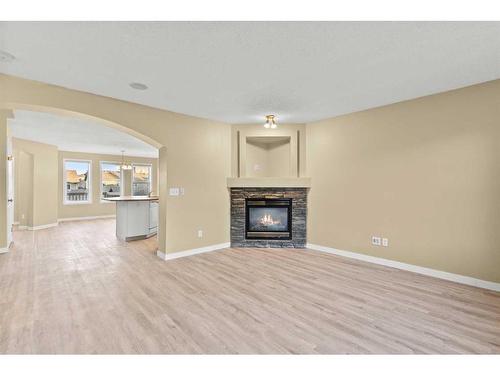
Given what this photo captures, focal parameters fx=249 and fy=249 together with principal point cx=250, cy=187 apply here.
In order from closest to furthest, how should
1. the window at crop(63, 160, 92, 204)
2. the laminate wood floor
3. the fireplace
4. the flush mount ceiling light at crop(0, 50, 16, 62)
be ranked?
the laminate wood floor, the flush mount ceiling light at crop(0, 50, 16, 62), the fireplace, the window at crop(63, 160, 92, 204)

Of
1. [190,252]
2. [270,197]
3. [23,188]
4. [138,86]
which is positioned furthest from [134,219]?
[23,188]

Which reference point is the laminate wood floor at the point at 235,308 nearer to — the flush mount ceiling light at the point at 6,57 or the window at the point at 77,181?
the flush mount ceiling light at the point at 6,57

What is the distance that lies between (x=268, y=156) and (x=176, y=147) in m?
2.27

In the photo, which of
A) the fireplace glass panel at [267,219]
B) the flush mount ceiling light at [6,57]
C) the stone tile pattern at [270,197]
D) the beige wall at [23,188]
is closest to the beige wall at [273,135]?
the stone tile pattern at [270,197]

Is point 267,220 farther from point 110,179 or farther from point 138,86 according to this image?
point 110,179

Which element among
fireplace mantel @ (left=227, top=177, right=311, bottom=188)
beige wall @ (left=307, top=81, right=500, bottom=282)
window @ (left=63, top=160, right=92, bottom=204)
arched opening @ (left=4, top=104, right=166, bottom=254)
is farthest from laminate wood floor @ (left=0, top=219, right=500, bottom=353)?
window @ (left=63, top=160, right=92, bottom=204)

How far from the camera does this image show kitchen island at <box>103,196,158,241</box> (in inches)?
226

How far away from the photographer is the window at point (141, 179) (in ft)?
33.9

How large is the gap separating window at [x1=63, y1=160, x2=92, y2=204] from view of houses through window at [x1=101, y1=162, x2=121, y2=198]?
→ 446 millimetres

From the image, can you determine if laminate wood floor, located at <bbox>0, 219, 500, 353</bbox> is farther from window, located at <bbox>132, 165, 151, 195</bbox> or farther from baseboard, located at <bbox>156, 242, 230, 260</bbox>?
window, located at <bbox>132, 165, 151, 195</bbox>

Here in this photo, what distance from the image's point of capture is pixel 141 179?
10.6 metres

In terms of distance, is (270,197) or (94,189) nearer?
(270,197)

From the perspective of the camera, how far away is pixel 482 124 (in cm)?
313
